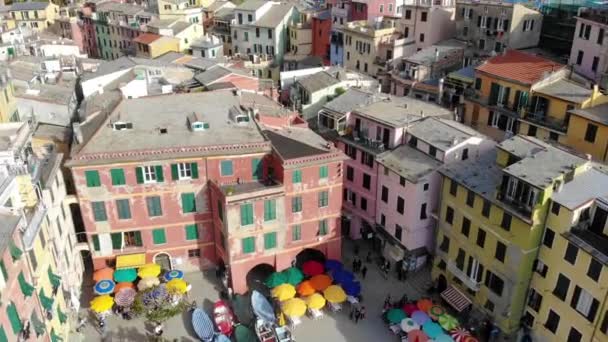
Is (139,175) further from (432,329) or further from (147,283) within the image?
(432,329)

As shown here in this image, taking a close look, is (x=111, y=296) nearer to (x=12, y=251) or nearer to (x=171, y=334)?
(x=171, y=334)

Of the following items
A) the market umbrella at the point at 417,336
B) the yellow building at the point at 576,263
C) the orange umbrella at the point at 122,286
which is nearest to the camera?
the yellow building at the point at 576,263

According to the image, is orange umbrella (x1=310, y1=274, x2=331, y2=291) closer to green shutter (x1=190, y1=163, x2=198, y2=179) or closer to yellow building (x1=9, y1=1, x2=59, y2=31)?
green shutter (x1=190, y1=163, x2=198, y2=179)

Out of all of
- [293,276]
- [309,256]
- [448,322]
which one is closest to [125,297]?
[293,276]

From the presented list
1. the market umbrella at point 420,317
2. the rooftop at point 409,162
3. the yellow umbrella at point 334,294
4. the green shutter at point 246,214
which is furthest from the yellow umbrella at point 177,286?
the rooftop at point 409,162

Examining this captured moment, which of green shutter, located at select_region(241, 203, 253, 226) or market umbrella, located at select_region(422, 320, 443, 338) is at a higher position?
green shutter, located at select_region(241, 203, 253, 226)

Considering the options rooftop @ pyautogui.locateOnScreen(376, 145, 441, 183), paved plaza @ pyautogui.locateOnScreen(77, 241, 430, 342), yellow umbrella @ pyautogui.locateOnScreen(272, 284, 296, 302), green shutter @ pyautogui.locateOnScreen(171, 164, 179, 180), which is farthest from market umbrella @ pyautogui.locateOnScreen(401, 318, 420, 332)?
green shutter @ pyautogui.locateOnScreen(171, 164, 179, 180)

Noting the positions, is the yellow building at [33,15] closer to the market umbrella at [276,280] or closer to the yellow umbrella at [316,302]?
the market umbrella at [276,280]
